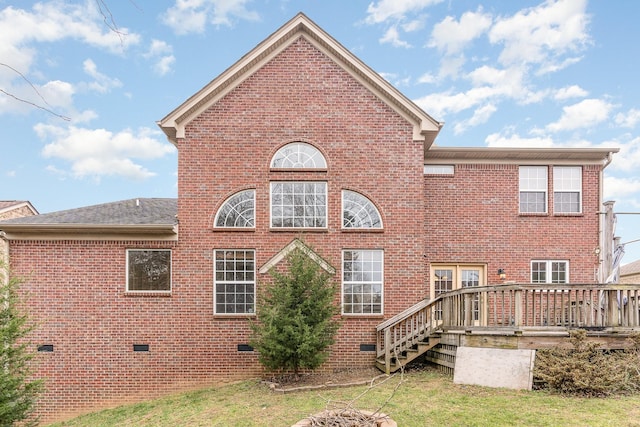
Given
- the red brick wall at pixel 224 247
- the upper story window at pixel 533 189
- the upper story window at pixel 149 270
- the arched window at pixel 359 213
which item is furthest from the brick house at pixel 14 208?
the upper story window at pixel 533 189

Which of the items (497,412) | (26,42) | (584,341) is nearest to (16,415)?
(26,42)

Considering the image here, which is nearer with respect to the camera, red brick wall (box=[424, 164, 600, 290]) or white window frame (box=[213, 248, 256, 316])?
white window frame (box=[213, 248, 256, 316])

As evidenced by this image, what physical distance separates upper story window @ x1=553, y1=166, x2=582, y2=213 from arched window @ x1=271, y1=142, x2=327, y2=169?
7.17 meters

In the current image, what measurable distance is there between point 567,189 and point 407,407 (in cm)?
910

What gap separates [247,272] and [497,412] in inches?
272

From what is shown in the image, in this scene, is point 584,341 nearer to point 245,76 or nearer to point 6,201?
point 245,76

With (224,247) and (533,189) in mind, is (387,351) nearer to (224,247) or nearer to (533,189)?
(224,247)

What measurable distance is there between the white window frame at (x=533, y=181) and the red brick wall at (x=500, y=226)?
14cm

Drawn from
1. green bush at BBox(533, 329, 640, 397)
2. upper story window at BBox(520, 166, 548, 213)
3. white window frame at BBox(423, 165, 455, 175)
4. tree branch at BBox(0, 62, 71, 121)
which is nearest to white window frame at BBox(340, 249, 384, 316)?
white window frame at BBox(423, 165, 455, 175)

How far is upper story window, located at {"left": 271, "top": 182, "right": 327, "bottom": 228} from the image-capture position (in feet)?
38.7

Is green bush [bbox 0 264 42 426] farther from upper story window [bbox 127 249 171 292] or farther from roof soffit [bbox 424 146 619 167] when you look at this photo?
roof soffit [bbox 424 146 619 167]

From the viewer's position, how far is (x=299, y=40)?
1198 cm

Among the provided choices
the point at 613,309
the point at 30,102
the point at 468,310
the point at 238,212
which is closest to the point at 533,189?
the point at 613,309

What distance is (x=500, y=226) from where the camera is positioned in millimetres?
12984
